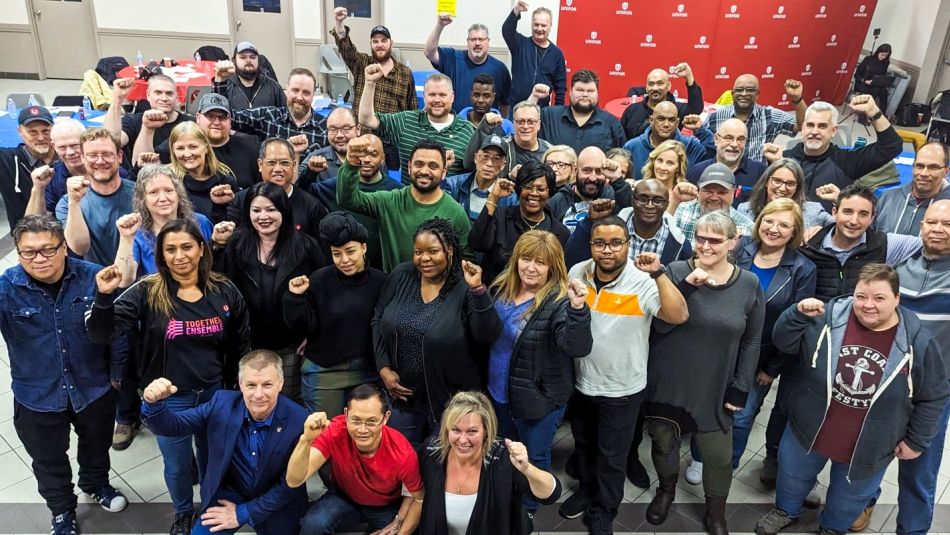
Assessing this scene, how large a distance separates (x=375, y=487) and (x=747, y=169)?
329cm

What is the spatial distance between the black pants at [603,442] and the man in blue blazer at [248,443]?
4.61 feet

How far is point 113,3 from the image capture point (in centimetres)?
1113

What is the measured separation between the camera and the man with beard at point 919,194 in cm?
392

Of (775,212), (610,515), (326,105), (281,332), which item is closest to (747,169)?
(775,212)

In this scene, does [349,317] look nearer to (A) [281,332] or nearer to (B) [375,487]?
(A) [281,332]

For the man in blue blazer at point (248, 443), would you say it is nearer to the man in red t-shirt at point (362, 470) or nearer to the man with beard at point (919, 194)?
the man in red t-shirt at point (362, 470)

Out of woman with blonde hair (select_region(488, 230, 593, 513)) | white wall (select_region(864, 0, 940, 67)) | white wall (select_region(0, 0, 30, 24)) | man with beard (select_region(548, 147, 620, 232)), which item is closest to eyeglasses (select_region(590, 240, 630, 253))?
woman with blonde hair (select_region(488, 230, 593, 513))

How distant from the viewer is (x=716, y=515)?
348 centimetres

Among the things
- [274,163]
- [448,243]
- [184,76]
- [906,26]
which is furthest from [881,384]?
[906,26]

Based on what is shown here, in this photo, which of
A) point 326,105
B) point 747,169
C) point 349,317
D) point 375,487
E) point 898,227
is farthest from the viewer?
point 326,105

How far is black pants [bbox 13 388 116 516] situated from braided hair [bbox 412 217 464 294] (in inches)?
68.2

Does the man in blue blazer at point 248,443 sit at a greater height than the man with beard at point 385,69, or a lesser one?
lesser

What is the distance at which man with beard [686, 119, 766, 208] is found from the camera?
438 centimetres

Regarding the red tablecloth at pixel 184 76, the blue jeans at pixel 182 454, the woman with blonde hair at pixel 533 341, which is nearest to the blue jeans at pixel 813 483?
the woman with blonde hair at pixel 533 341
